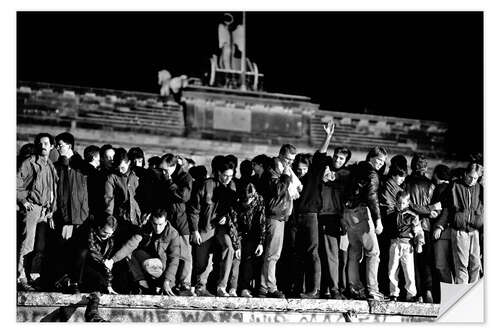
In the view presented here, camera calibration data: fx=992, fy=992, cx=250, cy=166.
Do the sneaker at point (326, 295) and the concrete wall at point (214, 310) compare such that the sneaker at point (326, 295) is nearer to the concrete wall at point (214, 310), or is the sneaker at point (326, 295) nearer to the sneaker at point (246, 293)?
the concrete wall at point (214, 310)

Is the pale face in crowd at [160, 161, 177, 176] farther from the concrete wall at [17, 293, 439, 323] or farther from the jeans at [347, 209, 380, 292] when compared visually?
the jeans at [347, 209, 380, 292]

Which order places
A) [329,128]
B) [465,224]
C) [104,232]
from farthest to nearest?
1. [465,224]
2. [329,128]
3. [104,232]

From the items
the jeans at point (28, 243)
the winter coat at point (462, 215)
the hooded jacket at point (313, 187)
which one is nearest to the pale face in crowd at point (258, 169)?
the hooded jacket at point (313, 187)

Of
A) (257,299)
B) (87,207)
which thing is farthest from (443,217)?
(87,207)

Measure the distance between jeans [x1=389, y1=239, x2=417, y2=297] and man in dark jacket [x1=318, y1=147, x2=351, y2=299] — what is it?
386mm

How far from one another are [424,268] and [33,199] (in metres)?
3.23

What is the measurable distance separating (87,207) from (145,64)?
1.46 m

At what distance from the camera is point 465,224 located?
8.36 metres

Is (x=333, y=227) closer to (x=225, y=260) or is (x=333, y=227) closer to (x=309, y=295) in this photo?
(x=309, y=295)

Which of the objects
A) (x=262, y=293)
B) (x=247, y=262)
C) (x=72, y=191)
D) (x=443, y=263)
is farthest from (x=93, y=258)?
(x=443, y=263)

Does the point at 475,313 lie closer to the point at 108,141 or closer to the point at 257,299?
the point at 257,299

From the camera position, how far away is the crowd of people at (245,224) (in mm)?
7770

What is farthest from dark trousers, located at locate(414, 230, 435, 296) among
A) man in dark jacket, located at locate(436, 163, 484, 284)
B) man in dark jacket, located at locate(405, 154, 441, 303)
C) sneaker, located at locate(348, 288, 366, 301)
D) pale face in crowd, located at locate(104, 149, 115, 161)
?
pale face in crowd, located at locate(104, 149, 115, 161)

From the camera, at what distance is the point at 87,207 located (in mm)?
7875
